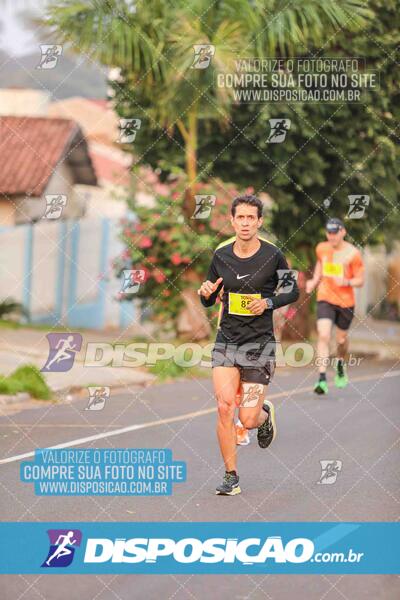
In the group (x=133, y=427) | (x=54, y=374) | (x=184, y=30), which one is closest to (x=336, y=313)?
(x=54, y=374)

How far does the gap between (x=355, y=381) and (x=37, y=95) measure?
2508cm

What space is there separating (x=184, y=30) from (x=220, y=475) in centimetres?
866

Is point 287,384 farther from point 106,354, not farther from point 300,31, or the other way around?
point 300,31

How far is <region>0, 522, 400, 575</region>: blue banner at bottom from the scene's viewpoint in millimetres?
5938

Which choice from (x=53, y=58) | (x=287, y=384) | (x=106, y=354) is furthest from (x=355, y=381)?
(x=53, y=58)

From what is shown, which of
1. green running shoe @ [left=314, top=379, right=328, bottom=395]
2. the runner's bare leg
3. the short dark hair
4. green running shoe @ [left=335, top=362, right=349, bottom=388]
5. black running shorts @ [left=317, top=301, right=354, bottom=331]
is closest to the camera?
the short dark hair

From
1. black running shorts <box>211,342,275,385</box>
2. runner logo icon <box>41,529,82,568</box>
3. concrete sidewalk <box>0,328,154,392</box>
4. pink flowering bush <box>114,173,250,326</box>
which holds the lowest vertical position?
concrete sidewalk <box>0,328,154,392</box>

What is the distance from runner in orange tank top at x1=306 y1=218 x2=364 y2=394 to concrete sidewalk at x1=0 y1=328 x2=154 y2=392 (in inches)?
103

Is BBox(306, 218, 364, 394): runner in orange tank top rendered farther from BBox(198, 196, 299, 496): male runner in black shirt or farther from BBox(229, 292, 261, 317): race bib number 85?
BBox(229, 292, 261, 317): race bib number 85

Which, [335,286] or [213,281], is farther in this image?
[335,286]

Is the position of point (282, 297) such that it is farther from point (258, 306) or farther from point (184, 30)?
point (184, 30)

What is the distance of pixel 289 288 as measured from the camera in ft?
25.2

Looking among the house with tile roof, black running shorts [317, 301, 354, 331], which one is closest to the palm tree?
black running shorts [317, 301, 354, 331]

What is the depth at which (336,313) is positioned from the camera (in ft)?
45.3
